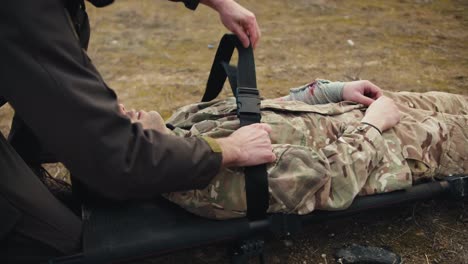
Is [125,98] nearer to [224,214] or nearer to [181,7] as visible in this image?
[224,214]

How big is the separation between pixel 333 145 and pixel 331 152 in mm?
67

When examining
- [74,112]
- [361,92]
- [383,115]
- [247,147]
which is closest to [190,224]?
[247,147]

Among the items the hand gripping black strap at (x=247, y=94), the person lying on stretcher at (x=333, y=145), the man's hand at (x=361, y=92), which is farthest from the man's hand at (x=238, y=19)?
the man's hand at (x=361, y=92)

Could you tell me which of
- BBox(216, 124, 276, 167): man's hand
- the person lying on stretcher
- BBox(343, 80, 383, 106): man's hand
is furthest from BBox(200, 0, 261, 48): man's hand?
BBox(343, 80, 383, 106): man's hand

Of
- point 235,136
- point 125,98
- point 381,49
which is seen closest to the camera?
point 235,136

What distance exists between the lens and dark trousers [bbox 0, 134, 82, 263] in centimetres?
162

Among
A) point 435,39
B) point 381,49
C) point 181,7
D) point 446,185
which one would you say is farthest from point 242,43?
point 181,7

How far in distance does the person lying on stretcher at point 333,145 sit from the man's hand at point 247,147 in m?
0.04

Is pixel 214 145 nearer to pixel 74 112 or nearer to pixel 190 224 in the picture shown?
pixel 190 224

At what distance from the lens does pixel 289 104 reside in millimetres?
2428

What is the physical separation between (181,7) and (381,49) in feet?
9.70

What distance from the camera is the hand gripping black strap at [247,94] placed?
1.89 metres

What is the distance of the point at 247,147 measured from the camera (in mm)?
1859

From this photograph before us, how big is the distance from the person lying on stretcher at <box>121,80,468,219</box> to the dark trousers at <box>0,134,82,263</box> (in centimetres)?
44
